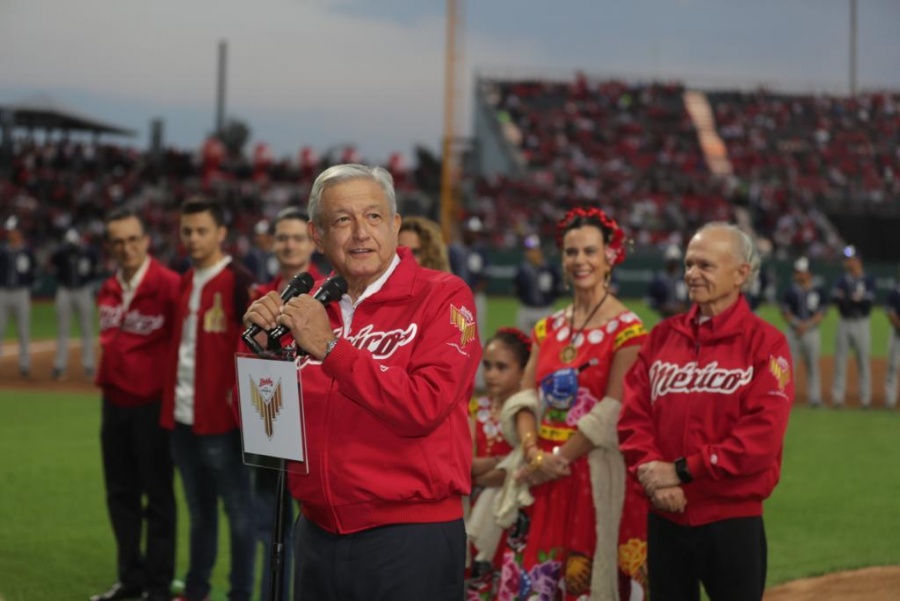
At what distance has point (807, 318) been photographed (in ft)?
55.4

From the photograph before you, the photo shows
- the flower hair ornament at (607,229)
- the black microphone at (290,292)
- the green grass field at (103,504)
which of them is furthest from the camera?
the green grass field at (103,504)

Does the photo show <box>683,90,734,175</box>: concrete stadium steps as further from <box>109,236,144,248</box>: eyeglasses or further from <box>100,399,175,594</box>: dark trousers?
<box>100,399,175,594</box>: dark trousers

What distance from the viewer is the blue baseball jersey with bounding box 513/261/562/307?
707 inches

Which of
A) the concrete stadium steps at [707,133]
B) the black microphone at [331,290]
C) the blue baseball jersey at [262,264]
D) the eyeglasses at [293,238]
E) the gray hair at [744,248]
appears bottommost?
the black microphone at [331,290]

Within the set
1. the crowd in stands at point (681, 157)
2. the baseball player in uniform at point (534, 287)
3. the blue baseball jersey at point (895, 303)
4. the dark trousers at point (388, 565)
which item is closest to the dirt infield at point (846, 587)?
the dark trousers at point (388, 565)

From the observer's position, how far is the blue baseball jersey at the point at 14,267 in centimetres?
1770

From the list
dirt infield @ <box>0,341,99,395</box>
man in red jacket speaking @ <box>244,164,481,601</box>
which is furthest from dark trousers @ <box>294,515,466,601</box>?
dirt infield @ <box>0,341,99,395</box>

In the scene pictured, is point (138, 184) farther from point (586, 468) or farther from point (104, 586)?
point (586, 468)

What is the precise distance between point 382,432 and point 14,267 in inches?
621

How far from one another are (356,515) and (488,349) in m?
2.77

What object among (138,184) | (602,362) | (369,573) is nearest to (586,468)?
(602,362)

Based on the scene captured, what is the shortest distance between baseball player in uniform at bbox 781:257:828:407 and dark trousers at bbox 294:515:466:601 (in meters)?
14.3

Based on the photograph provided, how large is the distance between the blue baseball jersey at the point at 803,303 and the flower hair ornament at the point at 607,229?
12043 millimetres

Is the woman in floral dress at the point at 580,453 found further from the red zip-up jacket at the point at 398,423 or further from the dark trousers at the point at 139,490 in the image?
the dark trousers at the point at 139,490
